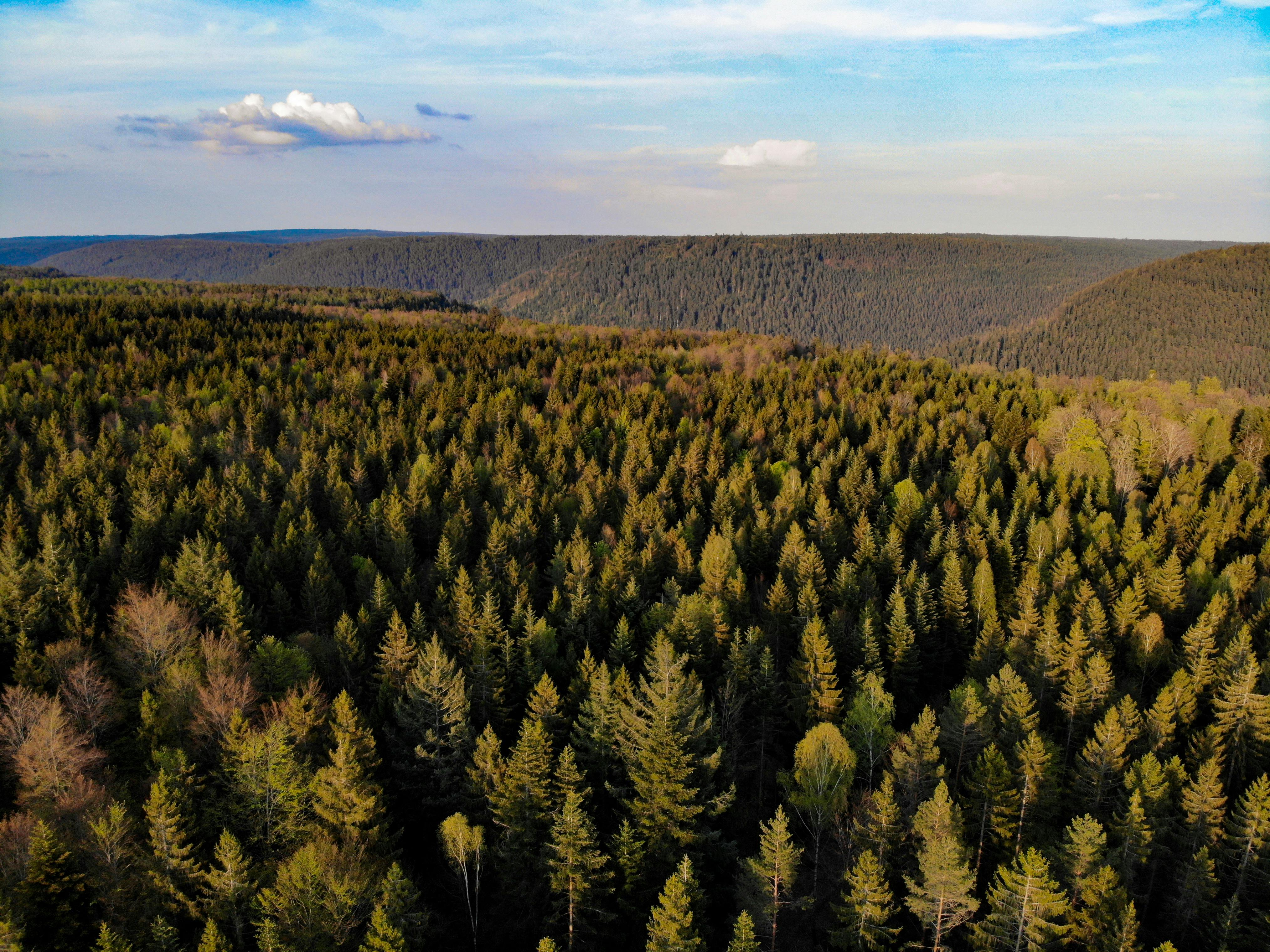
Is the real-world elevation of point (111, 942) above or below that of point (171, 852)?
below

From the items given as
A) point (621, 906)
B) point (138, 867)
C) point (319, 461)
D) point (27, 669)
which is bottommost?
point (621, 906)

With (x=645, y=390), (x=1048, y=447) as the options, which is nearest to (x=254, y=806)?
(x=645, y=390)

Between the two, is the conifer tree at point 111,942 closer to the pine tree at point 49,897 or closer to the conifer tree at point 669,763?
the pine tree at point 49,897

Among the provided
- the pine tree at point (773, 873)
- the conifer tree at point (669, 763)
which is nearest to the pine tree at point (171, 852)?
the conifer tree at point (669, 763)

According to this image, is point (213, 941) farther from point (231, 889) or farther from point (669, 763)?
point (669, 763)

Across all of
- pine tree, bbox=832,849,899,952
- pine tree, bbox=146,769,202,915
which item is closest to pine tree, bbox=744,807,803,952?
pine tree, bbox=832,849,899,952

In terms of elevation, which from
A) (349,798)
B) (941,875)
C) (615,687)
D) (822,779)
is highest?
(615,687)

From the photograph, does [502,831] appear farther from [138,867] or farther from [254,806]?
[138,867]

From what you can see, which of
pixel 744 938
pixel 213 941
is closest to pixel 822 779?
pixel 744 938
